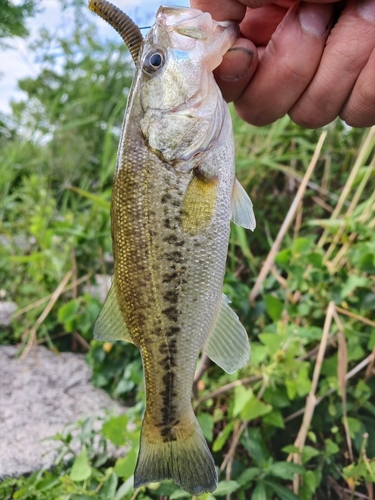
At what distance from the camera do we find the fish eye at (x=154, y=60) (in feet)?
3.70

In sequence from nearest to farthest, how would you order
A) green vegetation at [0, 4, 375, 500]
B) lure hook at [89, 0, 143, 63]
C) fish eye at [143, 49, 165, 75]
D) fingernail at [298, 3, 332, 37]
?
lure hook at [89, 0, 143, 63], fish eye at [143, 49, 165, 75], fingernail at [298, 3, 332, 37], green vegetation at [0, 4, 375, 500]

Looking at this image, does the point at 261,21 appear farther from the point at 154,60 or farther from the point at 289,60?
the point at 154,60

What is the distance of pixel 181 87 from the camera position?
113 centimetres

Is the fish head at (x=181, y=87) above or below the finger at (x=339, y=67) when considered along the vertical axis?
below

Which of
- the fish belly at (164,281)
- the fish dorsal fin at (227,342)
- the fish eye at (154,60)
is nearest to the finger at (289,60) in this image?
the fish eye at (154,60)

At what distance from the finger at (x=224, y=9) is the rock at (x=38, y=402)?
150cm

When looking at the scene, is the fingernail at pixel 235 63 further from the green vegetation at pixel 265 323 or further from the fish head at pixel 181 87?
the green vegetation at pixel 265 323

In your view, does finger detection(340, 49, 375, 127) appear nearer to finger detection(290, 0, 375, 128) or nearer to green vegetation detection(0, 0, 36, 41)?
finger detection(290, 0, 375, 128)

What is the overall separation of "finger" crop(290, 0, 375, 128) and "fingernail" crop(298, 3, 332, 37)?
0.11 ft

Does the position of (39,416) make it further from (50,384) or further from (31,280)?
(31,280)

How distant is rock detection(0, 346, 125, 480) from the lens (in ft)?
5.86

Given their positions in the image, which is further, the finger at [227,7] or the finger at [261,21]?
the finger at [261,21]

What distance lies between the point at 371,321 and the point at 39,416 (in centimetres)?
146

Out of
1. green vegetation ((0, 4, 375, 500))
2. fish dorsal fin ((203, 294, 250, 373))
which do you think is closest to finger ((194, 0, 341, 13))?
fish dorsal fin ((203, 294, 250, 373))
